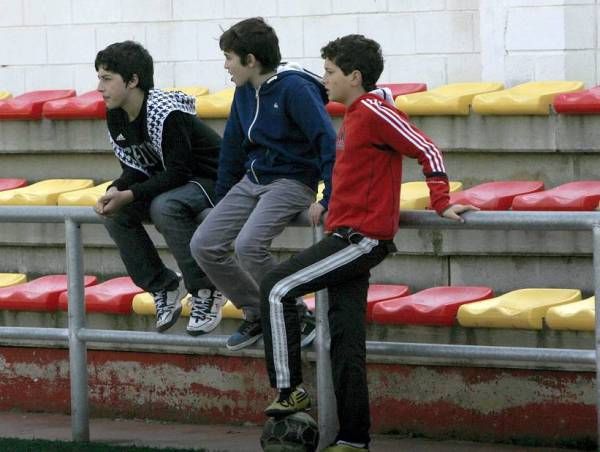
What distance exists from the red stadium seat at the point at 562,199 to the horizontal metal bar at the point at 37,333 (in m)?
1.83

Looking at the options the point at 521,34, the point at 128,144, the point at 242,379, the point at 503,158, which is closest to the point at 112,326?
the point at 242,379

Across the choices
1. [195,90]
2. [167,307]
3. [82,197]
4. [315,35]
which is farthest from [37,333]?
[315,35]

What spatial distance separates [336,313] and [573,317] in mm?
1008

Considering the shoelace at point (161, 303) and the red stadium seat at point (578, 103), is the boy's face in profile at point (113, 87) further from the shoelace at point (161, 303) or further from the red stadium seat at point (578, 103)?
the red stadium seat at point (578, 103)

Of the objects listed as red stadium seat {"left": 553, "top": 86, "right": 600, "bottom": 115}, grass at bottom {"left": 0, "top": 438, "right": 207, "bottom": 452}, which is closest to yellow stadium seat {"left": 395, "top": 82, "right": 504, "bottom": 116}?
red stadium seat {"left": 553, "top": 86, "right": 600, "bottom": 115}

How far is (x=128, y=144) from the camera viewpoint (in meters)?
5.82

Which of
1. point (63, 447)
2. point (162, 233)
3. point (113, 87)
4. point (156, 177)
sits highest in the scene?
point (113, 87)

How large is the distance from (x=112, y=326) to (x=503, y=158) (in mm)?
1850

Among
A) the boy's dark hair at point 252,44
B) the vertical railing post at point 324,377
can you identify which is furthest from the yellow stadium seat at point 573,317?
the boy's dark hair at point 252,44

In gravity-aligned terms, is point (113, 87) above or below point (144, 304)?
above

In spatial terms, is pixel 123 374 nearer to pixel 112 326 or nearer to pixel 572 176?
pixel 112 326

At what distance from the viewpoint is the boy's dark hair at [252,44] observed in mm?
5547

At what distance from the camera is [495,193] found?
250 inches

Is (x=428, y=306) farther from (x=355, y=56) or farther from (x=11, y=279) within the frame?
(x=11, y=279)
